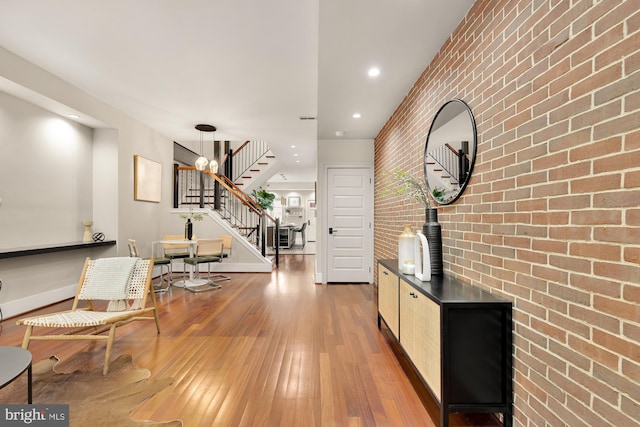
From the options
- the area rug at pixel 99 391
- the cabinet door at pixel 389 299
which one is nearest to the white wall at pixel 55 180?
the area rug at pixel 99 391

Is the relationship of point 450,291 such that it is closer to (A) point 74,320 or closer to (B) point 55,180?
(A) point 74,320

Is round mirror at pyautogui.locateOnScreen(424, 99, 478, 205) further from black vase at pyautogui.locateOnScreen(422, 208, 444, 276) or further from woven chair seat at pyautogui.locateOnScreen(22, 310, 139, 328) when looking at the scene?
woven chair seat at pyautogui.locateOnScreen(22, 310, 139, 328)

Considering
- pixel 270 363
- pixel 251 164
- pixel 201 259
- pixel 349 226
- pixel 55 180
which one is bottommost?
pixel 270 363

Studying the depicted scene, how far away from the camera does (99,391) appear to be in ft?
6.46

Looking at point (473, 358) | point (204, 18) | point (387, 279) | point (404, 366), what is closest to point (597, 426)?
point (473, 358)

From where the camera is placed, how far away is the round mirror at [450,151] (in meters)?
2.00

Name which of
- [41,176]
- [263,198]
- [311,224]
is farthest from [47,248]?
[311,224]

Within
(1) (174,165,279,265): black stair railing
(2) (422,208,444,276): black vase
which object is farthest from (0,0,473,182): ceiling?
(1) (174,165,279,265): black stair railing

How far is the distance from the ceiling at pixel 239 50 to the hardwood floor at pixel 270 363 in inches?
102

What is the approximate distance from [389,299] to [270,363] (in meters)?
1.18

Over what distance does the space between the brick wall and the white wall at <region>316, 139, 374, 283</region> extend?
3.30m

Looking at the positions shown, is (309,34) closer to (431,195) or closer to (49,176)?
(431,195)

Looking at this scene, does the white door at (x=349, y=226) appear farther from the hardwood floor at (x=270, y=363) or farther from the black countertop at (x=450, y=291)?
the black countertop at (x=450, y=291)

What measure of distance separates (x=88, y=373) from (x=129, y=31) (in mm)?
2898
